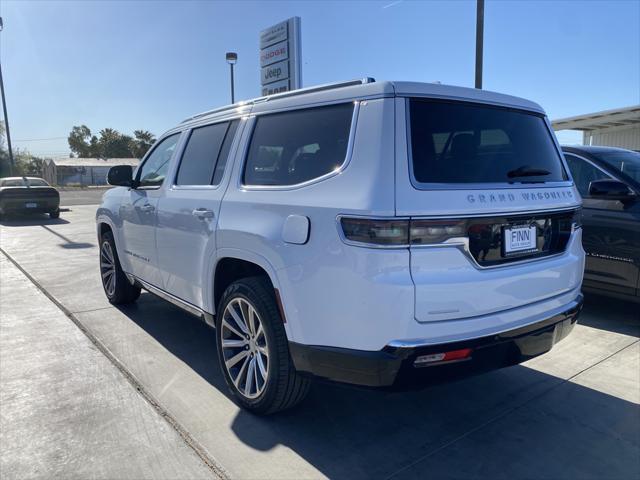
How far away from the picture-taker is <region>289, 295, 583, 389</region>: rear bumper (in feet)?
7.50

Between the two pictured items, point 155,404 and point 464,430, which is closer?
point 464,430

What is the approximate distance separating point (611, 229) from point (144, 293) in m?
5.44

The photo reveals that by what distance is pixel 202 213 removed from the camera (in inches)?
136

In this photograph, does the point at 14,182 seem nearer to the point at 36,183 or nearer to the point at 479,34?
the point at 36,183

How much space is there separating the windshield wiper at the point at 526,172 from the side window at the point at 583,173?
8.96 ft

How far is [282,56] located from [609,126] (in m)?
17.5

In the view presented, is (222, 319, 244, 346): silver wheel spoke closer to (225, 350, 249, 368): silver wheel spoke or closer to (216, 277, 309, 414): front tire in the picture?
(216, 277, 309, 414): front tire

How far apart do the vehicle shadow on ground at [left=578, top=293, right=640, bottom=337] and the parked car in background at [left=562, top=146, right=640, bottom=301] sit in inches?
11.9

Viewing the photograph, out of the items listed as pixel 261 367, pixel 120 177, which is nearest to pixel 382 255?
pixel 261 367

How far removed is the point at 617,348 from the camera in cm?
425

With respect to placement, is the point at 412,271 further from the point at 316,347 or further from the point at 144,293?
the point at 144,293

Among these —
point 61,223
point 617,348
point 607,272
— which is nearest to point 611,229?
point 607,272

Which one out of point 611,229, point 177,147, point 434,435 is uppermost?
point 177,147

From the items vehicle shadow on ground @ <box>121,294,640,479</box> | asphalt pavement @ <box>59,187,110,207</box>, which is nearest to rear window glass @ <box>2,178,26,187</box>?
asphalt pavement @ <box>59,187,110,207</box>
